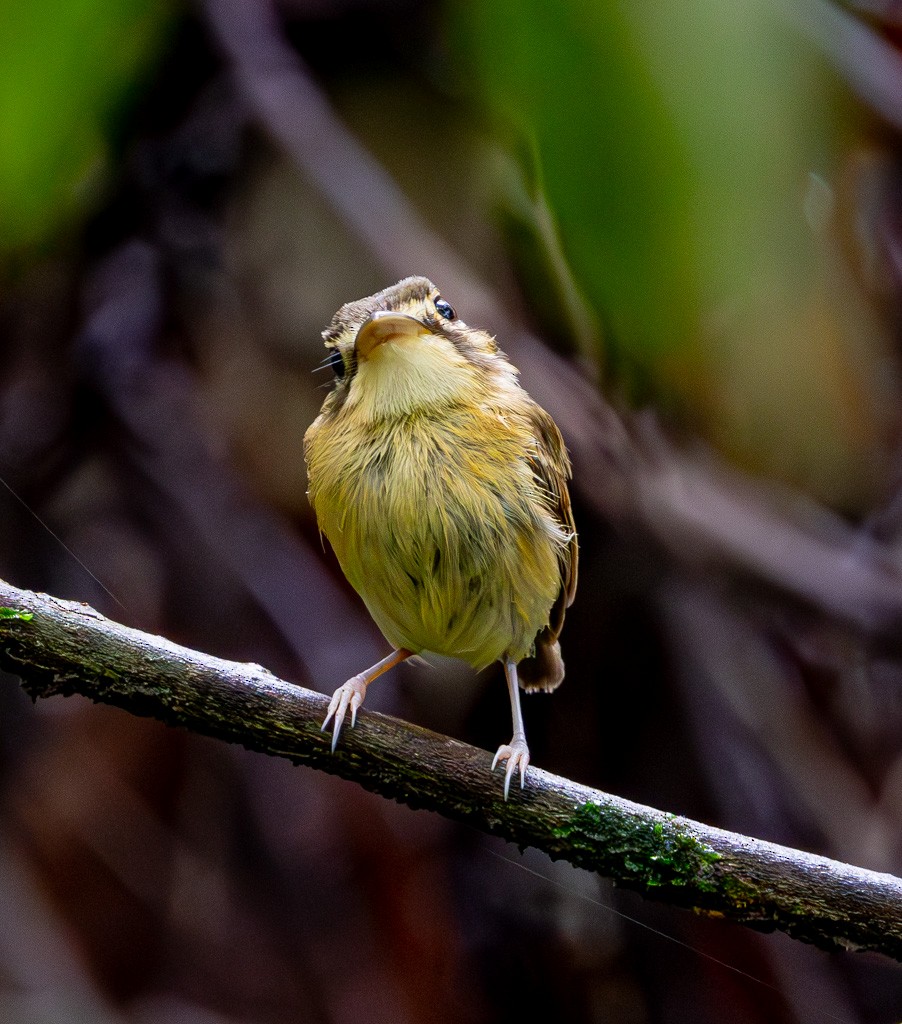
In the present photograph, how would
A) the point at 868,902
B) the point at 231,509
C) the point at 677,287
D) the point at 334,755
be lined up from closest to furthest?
the point at 677,287 → the point at 868,902 → the point at 334,755 → the point at 231,509

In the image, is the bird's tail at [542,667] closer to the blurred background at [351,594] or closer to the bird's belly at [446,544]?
the bird's belly at [446,544]

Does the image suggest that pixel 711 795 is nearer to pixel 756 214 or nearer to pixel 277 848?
pixel 277 848

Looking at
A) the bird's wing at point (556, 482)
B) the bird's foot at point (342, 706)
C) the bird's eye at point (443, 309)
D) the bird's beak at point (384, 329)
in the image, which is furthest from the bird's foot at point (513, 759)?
the bird's eye at point (443, 309)

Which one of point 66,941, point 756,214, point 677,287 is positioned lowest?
point 66,941

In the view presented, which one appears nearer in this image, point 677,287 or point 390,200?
point 677,287

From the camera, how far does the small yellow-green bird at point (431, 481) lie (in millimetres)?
2562

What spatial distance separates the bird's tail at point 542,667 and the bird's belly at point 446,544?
0.44 metres

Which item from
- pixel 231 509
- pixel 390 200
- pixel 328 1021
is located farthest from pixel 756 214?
pixel 328 1021

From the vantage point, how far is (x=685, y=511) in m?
3.79

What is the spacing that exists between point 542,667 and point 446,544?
0.88 meters

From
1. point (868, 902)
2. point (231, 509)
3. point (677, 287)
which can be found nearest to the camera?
point (677, 287)

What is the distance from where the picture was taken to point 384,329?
2.38 meters

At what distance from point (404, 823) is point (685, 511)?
1.57m

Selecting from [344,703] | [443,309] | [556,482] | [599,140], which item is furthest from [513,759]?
[599,140]
